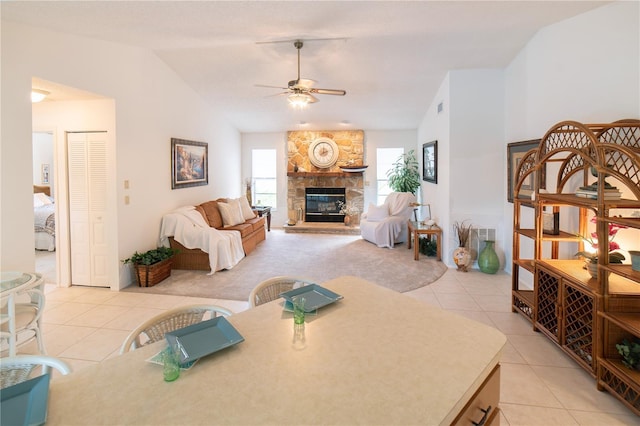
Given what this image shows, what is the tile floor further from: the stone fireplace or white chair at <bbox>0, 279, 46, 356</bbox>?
the stone fireplace

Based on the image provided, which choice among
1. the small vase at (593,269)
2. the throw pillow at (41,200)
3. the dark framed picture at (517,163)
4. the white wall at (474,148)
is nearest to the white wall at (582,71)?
the dark framed picture at (517,163)

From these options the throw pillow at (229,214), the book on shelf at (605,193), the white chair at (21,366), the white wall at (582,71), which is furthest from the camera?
the throw pillow at (229,214)

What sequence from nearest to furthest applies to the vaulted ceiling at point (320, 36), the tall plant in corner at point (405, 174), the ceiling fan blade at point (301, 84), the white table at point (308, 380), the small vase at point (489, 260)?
the white table at point (308, 380), the vaulted ceiling at point (320, 36), the ceiling fan blade at point (301, 84), the small vase at point (489, 260), the tall plant in corner at point (405, 174)

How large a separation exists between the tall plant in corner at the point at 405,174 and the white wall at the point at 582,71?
349 cm

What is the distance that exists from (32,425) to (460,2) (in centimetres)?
402

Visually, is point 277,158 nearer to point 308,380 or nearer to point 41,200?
point 41,200

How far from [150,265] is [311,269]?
2224mm

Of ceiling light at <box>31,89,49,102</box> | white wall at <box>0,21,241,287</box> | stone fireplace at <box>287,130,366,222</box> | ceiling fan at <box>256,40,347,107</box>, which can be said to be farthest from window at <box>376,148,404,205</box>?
ceiling light at <box>31,89,49,102</box>

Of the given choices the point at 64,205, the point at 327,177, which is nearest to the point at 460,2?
the point at 64,205

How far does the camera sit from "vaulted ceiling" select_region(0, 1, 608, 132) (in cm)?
322

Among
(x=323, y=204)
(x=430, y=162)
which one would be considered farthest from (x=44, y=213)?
(x=430, y=162)

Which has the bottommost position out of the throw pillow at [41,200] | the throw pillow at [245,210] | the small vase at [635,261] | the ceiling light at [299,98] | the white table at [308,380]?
the white table at [308,380]

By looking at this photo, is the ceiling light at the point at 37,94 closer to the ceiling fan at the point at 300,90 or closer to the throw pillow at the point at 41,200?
the ceiling fan at the point at 300,90

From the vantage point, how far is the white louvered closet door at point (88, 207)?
4258 mm
